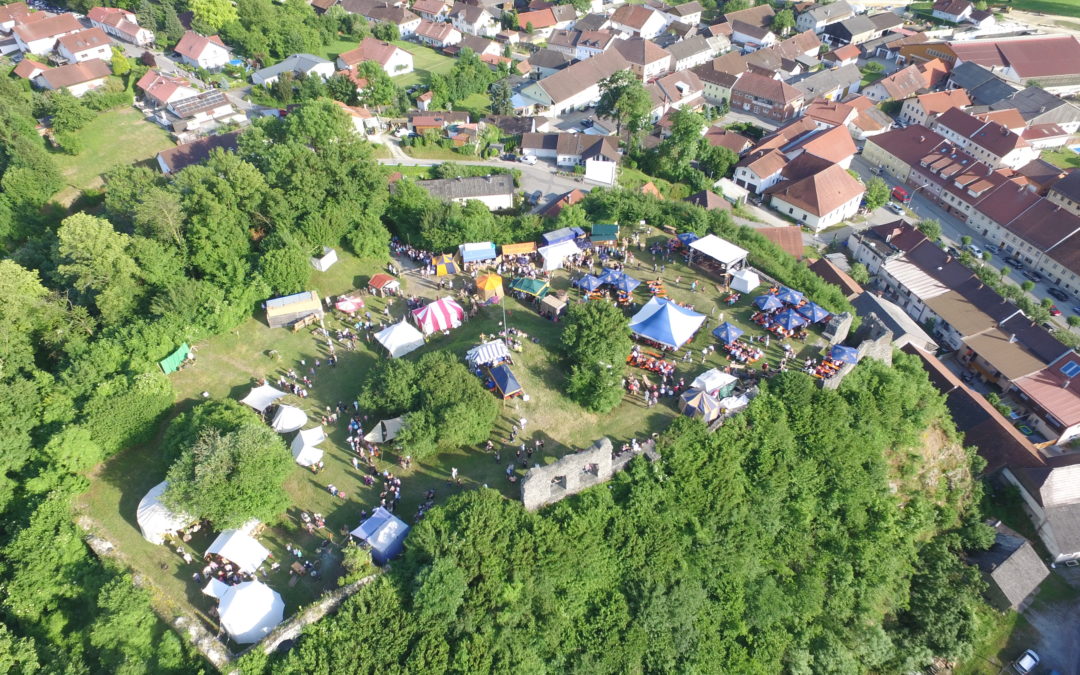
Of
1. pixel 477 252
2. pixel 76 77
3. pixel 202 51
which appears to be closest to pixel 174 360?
pixel 477 252

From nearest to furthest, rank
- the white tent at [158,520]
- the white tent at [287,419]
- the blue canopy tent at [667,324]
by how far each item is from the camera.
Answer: the white tent at [158,520]
the white tent at [287,419]
the blue canopy tent at [667,324]

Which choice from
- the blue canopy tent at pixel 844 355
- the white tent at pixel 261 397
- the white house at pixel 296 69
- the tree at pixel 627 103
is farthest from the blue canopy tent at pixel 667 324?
the white house at pixel 296 69

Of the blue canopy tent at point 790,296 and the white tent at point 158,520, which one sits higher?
the blue canopy tent at point 790,296

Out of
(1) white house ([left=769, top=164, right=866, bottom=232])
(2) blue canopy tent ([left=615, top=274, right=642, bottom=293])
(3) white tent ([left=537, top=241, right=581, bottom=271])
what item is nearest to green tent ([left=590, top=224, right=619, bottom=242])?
(3) white tent ([left=537, top=241, right=581, bottom=271])

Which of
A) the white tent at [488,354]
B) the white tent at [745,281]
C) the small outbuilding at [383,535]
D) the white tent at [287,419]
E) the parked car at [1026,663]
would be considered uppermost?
the white tent at [745,281]

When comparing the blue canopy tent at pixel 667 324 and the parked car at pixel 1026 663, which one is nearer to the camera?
the parked car at pixel 1026 663

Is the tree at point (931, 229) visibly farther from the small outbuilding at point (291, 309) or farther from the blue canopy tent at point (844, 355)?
the small outbuilding at point (291, 309)

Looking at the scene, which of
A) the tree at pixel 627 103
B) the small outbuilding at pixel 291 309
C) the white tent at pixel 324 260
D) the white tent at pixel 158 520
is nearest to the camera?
the white tent at pixel 158 520

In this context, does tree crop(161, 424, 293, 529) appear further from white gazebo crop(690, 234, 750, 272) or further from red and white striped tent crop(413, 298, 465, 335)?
white gazebo crop(690, 234, 750, 272)
